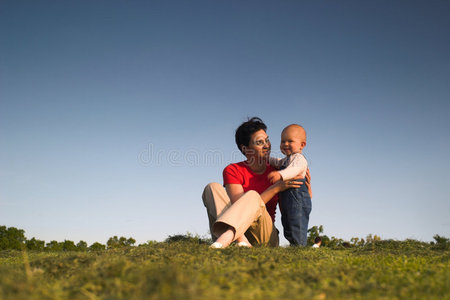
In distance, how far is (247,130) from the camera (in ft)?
21.3

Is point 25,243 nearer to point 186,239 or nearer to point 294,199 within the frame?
point 186,239

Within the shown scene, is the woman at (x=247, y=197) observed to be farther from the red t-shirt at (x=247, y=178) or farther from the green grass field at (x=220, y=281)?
the green grass field at (x=220, y=281)

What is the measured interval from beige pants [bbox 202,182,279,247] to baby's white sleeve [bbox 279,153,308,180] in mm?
616

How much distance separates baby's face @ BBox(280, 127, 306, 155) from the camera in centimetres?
649

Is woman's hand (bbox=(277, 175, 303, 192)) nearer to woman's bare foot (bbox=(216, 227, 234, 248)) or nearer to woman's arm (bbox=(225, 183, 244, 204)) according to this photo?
woman's arm (bbox=(225, 183, 244, 204))

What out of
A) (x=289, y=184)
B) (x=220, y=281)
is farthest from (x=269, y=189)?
(x=220, y=281)

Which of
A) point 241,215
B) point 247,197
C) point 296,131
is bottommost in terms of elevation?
point 241,215

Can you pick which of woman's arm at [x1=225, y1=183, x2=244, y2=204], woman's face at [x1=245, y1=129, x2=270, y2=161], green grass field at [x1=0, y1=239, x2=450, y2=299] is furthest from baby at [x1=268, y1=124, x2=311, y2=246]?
green grass field at [x1=0, y1=239, x2=450, y2=299]

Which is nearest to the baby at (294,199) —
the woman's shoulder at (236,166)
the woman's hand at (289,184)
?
the woman's hand at (289,184)

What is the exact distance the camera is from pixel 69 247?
13.4 m

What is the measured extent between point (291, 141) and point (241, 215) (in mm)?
2049

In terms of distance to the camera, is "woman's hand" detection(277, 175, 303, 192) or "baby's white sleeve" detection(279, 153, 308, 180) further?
"woman's hand" detection(277, 175, 303, 192)

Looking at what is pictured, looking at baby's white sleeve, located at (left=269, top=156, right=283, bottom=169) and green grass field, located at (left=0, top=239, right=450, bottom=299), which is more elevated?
baby's white sleeve, located at (left=269, top=156, right=283, bottom=169)

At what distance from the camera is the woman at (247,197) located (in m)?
5.08
